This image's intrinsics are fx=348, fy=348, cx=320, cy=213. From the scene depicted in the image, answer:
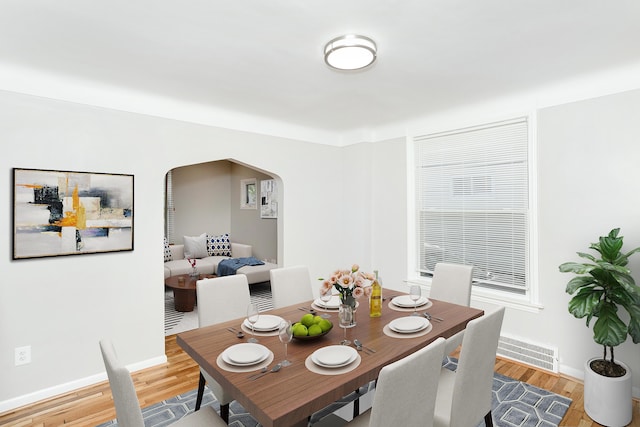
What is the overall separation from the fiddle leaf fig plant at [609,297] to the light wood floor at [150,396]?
41 centimetres

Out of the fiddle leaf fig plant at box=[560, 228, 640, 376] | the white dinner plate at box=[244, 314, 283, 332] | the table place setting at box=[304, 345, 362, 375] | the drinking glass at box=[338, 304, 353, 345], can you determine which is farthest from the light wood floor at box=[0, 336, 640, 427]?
the table place setting at box=[304, 345, 362, 375]

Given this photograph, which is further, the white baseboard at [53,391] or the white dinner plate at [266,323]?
the white baseboard at [53,391]

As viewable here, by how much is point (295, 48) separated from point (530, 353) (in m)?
3.27

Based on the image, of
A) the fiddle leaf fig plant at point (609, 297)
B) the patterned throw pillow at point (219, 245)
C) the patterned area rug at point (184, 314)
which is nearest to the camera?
the fiddle leaf fig plant at point (609, 297)

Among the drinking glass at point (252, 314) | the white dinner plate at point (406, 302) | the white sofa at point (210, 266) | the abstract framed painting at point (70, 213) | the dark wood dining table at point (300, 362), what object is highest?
the abstract framed painting at point (70, 213)

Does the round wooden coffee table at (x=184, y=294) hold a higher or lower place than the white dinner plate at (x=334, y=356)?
lower

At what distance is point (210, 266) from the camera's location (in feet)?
19.6

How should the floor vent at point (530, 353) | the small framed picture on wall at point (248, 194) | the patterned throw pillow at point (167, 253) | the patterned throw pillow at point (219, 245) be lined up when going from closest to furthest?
the floor vent at point (530, 353) < the patterned throw pillow at point (167, 253) < the patterned throw pillow at point (219, 245) < the small framed picture on wall at point (248, 194)

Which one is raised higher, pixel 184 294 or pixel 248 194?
pixel 248 194

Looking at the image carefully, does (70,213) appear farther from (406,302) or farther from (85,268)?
(406,302)

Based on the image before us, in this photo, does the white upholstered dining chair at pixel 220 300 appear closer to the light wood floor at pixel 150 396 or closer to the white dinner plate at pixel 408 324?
the light wood floor at pixel 150 396

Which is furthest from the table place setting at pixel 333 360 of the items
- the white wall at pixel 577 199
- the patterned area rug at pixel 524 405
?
the white wall at pixel 577 199

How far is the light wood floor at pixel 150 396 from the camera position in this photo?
2422 mm

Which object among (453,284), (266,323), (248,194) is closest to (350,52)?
(266,323)
